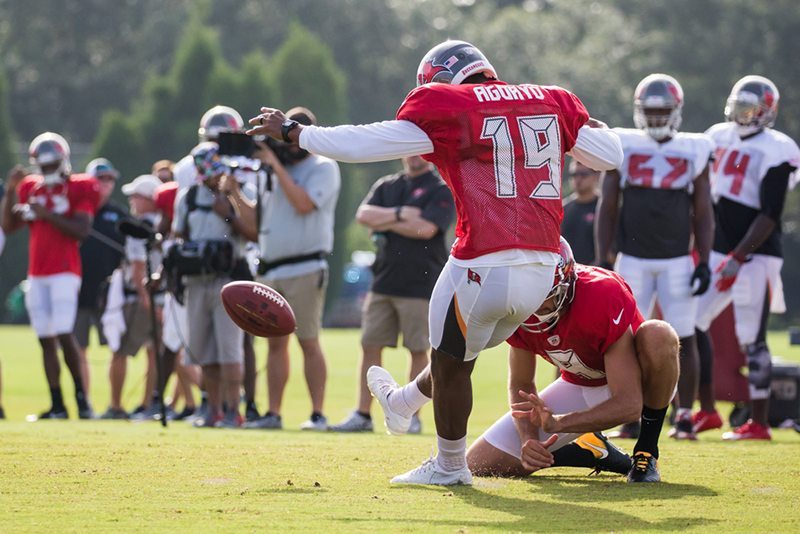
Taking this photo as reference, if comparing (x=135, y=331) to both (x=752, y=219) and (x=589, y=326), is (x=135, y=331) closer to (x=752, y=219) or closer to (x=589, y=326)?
(x=752, y=219)

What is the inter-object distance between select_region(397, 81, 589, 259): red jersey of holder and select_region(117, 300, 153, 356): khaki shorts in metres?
7.76

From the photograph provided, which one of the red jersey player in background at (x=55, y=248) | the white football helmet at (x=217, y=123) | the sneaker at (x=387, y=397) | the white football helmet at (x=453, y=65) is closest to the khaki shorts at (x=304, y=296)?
the white football helmet at (x=217, y=123)

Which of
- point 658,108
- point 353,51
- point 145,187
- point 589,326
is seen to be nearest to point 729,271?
point 658,108

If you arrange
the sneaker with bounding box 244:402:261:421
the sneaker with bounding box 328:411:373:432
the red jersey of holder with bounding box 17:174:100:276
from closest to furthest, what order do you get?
the sneaker with bounding box 328:411:373:432 < the sneaker with bounding box 244:402:261:421 < the red jersey of holder with bounding box 17:174:100:276

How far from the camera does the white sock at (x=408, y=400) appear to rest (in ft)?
22.9

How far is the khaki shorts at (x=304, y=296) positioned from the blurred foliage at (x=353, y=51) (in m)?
Answer: 37.0

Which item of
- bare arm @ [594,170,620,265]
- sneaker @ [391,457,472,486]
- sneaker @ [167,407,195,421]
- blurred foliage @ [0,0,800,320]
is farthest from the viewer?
blurred foliage @ [0,0,800,320]

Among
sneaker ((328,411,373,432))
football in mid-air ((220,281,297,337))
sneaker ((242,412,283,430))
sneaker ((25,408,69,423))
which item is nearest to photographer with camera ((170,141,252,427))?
sneaker ((242,412,283,430))

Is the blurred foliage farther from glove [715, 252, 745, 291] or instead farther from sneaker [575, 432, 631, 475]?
sneaker [575, 432, 631, 475]

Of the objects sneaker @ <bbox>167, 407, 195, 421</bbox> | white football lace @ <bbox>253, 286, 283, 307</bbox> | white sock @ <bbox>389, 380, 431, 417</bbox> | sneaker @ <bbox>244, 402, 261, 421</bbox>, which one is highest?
white football lace @ <bbox>253, 286, 283, 307</bbox>

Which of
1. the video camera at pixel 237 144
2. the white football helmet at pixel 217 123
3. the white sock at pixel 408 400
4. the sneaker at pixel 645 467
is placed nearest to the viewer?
the sneaker at pixel 645 467

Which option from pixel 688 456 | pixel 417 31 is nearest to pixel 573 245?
pixel 688 456

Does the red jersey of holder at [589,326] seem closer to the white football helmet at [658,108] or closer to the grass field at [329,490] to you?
the grass field at [329,490]

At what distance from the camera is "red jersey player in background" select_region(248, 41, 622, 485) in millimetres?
6145
